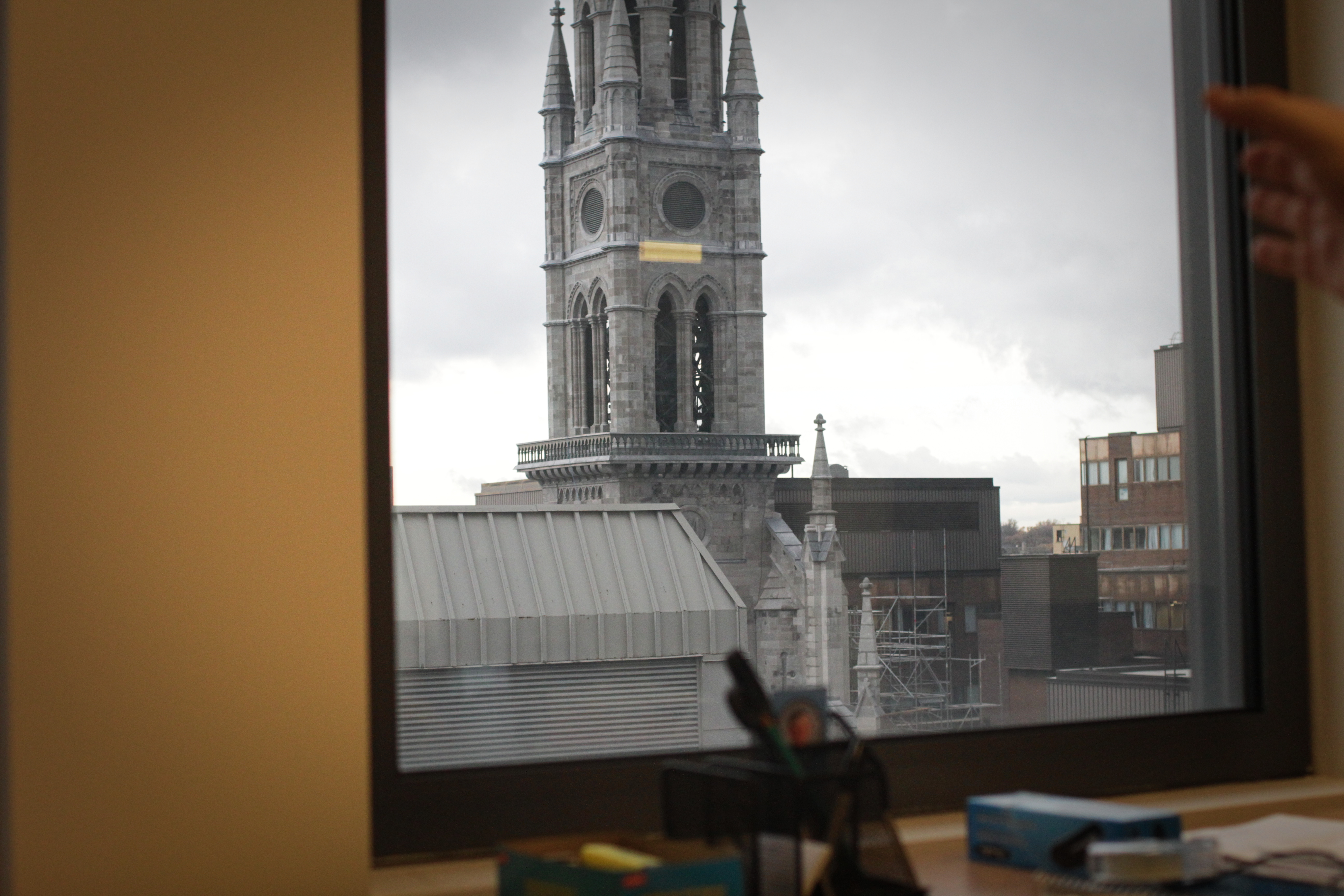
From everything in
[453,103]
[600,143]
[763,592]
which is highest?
[600,143]

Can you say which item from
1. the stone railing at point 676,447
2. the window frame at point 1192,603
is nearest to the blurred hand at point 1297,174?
the window frame at point 1192,603

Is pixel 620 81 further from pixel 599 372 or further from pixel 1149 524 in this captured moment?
pixel 1149 524

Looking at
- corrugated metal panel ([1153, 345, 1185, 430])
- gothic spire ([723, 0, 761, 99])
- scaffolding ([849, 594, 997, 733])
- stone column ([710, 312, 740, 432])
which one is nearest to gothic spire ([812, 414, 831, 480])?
scaffolding ([849, 594, 997, 733])

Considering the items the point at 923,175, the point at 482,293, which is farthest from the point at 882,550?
the point at 482,293

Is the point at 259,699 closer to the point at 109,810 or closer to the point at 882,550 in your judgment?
the point at 109,810

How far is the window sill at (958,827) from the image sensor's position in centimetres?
96

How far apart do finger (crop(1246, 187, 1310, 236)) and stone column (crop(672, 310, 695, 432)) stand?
27290 mm

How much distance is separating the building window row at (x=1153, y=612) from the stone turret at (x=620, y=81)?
81.2ft

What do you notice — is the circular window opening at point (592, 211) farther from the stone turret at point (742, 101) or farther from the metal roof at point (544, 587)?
the metal roof at point (544, 587)

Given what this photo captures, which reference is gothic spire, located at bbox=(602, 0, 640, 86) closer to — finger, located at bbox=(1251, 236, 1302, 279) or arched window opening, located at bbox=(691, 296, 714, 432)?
arched window opening, located at bbox=(691, 296, 714, 432)

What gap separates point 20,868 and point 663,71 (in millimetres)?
26614

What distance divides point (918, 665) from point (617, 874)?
8570 millimetres

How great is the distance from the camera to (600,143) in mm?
25719

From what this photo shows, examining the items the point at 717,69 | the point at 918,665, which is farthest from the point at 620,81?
the point at 918,665
